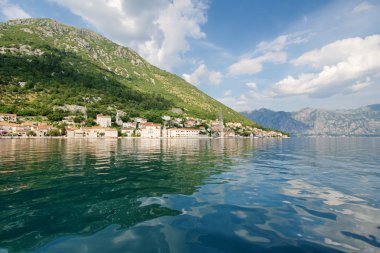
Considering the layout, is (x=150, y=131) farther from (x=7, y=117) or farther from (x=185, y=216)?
(x=185, y=216)

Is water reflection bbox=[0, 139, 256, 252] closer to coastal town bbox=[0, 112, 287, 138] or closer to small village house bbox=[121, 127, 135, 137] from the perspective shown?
coastal town bbox=[0, 112, 287, 138]

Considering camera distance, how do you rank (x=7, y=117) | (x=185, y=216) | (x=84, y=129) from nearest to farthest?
(x=185, y=216) → (x=7, y=117) → (x=84, y=129)

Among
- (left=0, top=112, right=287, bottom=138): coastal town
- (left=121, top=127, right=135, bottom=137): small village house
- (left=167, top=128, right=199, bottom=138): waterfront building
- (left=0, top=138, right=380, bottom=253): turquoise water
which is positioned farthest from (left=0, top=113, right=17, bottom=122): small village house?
(left=0, top=138, right=380, bottom=253): turquoise water

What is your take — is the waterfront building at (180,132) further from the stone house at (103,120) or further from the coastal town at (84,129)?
the stone house at (103,120)

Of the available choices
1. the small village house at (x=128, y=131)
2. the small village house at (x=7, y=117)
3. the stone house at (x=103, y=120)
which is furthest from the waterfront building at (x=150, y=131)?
the small village house at (x=7, y=117)

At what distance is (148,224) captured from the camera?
31.8 ft

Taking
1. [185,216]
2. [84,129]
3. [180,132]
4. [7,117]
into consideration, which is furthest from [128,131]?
[185,216]

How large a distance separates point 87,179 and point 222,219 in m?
13.4

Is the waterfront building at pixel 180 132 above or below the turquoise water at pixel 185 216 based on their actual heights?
above

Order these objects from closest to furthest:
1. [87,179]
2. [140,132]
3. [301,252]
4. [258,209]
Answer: [301,252], [258,209], [87,179], [140,132]

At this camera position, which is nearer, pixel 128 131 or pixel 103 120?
pixel 103 120

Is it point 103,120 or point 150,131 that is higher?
point 103,120

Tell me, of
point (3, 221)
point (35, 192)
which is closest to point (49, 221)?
point (3, 221)

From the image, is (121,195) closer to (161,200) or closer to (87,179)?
(161,200)
